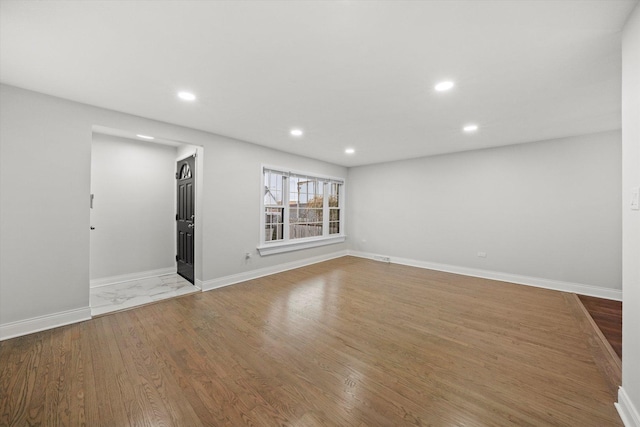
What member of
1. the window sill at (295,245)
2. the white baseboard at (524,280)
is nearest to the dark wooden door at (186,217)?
the window sill at (295,245)

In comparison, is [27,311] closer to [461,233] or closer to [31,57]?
[31,57]

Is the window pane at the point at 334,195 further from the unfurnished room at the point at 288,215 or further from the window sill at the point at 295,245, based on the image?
the unfurnished room at the point at 288,215

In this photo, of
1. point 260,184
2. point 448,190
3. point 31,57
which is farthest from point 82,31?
point 448,190

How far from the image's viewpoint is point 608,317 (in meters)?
2.94

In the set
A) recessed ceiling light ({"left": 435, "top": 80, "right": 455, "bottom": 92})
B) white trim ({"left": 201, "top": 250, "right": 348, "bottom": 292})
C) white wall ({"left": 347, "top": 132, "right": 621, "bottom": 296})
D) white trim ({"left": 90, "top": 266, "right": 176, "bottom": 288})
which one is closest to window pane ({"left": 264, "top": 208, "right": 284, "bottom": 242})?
white trim ({"left": 201, "top": 250, "right": 348, "bottom": 292})

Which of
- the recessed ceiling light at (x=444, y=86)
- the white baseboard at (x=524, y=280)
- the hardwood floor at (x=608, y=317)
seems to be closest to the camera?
the recessed ceiling light at (x=444, y=86)

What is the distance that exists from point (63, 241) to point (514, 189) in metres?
6.60

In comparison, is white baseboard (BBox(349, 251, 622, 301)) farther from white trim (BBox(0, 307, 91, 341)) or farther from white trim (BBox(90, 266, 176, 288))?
white trim (BBox(0, 307, 91, 341))

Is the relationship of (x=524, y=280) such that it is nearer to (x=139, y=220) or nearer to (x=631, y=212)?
(x=631, y=212)

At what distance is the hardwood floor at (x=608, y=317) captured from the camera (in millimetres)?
2428

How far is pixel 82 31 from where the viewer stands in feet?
5.33

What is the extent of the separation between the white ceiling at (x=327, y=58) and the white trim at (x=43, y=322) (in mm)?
2356

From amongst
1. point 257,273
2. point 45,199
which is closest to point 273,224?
point 257,273

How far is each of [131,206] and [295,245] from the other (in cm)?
308
